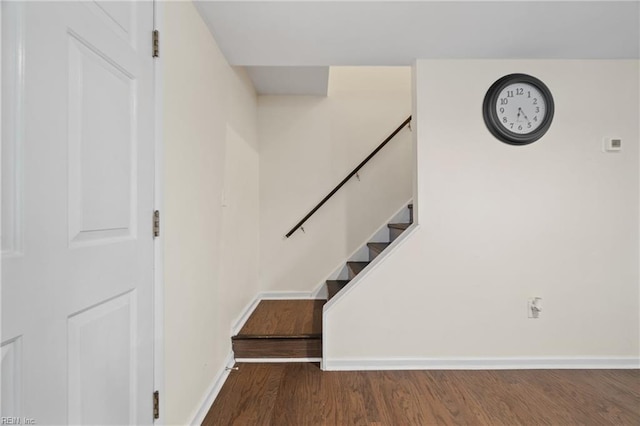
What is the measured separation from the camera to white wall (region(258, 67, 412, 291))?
10.8 ft

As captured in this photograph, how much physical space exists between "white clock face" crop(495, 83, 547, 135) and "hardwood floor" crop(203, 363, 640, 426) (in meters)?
1.69

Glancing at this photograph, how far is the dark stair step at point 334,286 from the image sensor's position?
2856 mm

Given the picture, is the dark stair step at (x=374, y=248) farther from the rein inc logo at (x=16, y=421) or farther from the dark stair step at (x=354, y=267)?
the rein inc logo at (x=16, y=421)

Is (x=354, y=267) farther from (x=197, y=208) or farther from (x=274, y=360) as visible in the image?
(x=197, y=208)

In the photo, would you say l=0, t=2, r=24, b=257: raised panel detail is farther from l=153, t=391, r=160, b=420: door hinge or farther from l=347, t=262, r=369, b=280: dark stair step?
l=347, t=262, r=369, b=280: dark stair step

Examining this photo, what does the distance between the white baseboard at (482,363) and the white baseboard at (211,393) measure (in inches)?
26.4

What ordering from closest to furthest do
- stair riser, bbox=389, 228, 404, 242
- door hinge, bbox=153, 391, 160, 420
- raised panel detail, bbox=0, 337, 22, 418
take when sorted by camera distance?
raised panel detail, bbox=0, 337, 22, 418
door hinge, bbox=153, 391, 160, 420
stair riser, bbox=389, 228, 404, 242

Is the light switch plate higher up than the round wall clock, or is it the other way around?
the round wall clock

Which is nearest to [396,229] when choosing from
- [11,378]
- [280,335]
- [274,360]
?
[280,335]

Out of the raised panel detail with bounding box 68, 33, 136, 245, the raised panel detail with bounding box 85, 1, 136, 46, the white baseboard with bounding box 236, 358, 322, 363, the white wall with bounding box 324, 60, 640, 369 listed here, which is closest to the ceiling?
the white wall with bounding box 324, 60, 640, 369

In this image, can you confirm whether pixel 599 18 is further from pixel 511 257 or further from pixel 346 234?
pixel 346 234

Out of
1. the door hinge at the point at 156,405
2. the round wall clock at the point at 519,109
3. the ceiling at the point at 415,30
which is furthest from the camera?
the round wall clock at the point at 519,109

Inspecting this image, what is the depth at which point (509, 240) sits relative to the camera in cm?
222

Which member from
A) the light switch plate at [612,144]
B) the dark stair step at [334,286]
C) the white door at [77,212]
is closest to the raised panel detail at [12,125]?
the white door at [77,212]
